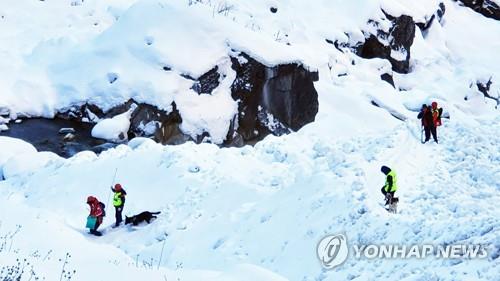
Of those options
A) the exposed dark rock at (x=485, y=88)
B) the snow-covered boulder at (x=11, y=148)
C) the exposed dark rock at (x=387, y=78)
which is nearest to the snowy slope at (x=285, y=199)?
the snow-covered boulder at (x=11, y=148)

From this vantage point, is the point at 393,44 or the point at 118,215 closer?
the point at 118,215

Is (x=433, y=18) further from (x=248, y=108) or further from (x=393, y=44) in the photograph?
(x=248, y=108)

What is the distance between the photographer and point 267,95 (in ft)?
70.5

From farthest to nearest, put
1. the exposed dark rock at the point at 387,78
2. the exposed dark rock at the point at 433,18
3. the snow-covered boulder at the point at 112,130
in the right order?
the exposed dark rock at the point at 433,18, the exposed dark rock at the point at 387,78, the snow-covered boulder at the point at 112,130

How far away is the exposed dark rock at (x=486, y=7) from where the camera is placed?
149 ft

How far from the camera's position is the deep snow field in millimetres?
9016

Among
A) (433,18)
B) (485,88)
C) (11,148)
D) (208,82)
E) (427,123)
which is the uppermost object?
(427,123)

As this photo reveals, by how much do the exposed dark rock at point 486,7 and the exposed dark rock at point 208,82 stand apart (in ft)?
103

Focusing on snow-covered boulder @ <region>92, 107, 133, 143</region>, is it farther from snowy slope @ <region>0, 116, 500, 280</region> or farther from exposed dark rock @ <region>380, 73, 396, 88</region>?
exposed dark rock @ <region>380, 73, 396, 88</region>

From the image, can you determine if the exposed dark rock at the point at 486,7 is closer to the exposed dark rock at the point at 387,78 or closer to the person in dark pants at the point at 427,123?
the exposed dark rock at the point at 387,78

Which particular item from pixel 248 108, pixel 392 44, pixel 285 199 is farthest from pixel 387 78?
pixel 285 199

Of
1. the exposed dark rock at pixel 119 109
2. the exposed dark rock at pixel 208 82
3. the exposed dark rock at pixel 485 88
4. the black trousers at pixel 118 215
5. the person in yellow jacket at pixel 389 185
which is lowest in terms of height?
the exposed dark rock at pixel 485 88
